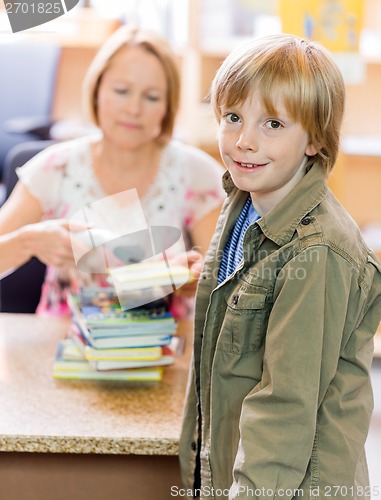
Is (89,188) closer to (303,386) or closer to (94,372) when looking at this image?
(94,372)

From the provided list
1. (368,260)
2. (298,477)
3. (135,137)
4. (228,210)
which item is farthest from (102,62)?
(298,477)

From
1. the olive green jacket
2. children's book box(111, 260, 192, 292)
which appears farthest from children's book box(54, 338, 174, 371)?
the olive green jacket

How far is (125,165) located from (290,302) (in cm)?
101

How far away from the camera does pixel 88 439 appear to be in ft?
4.03

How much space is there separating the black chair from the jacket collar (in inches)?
43.6

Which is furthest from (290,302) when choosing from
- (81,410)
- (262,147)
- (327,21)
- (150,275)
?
(327,21)

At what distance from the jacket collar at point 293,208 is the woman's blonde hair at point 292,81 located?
0.17 feet

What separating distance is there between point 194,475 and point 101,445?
161mm

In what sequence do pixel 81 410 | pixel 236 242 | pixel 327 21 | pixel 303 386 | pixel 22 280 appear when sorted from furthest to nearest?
pixel 327 21 < pixel 22 280 < pixel 81 410 < pixel 236 242 < pixel 303 386

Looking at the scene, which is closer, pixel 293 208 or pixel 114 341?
pixel 293 208

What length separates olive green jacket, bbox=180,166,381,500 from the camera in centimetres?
97

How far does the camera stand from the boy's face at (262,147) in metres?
1.01

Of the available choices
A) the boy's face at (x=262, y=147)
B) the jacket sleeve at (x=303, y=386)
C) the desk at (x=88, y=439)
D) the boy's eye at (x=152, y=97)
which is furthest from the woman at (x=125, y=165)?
the jacket sleeve at (x=303, y=386)

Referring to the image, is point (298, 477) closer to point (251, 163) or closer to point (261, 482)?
point (261, 482)
